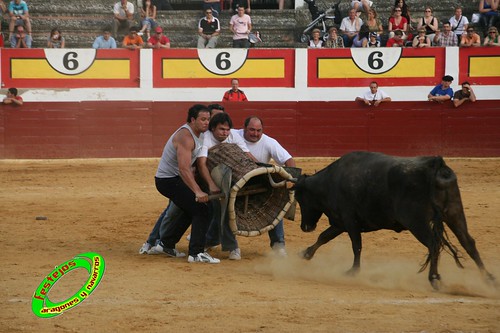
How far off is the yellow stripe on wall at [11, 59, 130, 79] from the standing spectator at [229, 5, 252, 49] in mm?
2190

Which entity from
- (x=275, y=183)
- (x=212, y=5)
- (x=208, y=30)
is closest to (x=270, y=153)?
(x=275, y=183)

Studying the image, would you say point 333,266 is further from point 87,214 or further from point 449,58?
point 449,58

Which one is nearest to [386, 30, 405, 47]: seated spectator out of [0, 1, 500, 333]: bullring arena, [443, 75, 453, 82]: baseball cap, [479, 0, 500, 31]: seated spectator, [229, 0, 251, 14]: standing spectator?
[0, 1, 500, 333]: bullring arena

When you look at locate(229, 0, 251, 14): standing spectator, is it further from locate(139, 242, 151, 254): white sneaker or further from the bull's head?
the bull's head

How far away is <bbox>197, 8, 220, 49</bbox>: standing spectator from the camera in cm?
1789

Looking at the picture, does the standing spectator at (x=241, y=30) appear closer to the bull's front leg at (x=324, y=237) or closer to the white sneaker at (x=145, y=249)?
the white sneaker at (x=145, y=249)

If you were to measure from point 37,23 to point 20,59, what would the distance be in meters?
2.52

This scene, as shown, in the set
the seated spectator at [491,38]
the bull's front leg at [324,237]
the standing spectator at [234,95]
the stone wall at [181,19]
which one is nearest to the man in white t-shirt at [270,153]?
the bull's front leg at [324,237]

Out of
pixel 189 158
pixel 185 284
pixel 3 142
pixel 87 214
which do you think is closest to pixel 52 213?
pixel 87 214

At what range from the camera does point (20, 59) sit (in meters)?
17.0

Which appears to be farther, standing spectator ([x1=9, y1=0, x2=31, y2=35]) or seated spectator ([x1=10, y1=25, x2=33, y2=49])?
standing spectator ([x1=9, y1=0, x2=31, y2=35])

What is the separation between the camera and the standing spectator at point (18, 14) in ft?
59.7

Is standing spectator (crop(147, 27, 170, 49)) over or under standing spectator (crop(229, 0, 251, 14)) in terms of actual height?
under

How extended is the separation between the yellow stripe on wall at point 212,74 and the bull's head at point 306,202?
9.43 m
